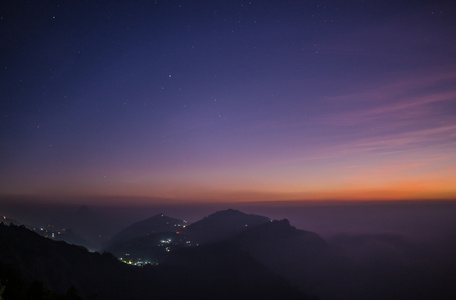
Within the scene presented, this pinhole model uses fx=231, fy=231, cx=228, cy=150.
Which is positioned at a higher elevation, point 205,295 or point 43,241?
point 43,241

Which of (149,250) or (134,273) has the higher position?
(134,273)

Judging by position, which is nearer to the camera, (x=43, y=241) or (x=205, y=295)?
(x=43, y=241)

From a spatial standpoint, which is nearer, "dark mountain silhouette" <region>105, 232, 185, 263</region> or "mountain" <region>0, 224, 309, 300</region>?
"mountain" <region>0, 224, 309, 300</region>

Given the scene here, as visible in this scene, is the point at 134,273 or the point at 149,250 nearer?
the point at 134,273

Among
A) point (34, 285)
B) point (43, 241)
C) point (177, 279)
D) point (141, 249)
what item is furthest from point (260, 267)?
point (34, 285)

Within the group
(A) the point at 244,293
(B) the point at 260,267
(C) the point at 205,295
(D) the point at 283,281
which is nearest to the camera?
(C) the point at 205,295

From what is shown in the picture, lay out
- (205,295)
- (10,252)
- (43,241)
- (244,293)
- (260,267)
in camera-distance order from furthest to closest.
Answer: (260,267) → (244,293) → (205,295) → (43,241) → (10,252)

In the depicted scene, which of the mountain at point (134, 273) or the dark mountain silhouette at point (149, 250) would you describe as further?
the dark mountain silhouette at point (149, 250)

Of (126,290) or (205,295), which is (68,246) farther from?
(205,295)
